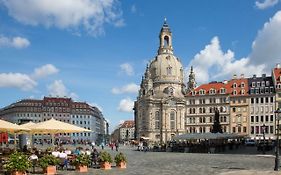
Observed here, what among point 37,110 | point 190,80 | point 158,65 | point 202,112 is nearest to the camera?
point 202,112

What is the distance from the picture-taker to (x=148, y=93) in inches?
Answer: 5423

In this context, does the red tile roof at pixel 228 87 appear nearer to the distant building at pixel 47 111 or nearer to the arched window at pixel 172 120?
the arched window at pixel 172 120

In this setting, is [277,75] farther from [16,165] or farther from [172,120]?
[16,165]

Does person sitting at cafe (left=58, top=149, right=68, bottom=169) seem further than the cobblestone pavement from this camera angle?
Yes

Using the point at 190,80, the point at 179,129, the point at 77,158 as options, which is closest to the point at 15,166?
the point at 77,158

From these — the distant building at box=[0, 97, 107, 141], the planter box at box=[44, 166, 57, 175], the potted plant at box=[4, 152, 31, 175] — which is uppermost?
the distant building at box=[0, 97, 107, 141]

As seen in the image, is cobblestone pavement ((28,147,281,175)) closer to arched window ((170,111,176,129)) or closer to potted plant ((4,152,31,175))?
potted plant ((4,152,31,175))

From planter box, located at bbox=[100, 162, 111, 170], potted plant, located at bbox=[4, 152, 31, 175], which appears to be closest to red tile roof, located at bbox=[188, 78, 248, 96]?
planter box, located at bbox=[100, 162, 111, 170]

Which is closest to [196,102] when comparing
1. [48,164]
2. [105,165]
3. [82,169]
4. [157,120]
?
[157,120]

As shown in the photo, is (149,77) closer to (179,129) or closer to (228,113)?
(179,129)

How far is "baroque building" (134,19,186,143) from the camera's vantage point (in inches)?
5285

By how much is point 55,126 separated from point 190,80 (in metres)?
123

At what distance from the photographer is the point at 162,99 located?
136125 mm

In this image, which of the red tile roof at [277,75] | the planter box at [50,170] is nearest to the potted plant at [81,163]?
the planter box at [50,170]
